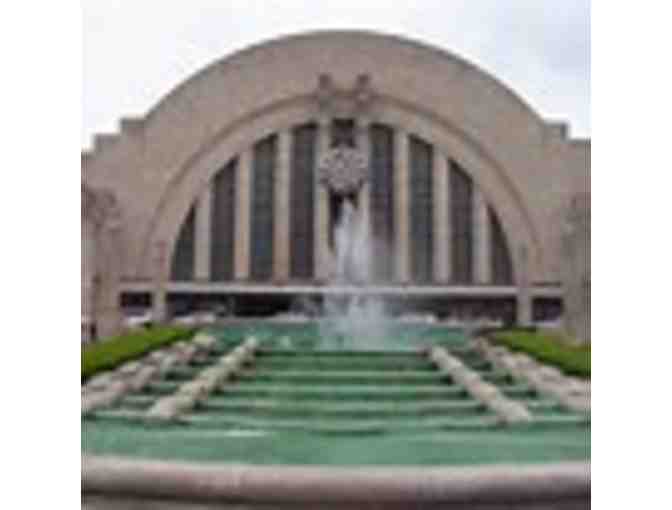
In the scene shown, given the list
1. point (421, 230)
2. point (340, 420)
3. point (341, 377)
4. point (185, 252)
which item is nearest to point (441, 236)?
point (421, 230)

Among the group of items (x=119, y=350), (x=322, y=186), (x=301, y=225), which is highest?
(x=322, y=186)

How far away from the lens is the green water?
432 centimetres

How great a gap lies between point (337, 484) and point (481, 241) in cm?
2529

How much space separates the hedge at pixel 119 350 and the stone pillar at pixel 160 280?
51.9ft

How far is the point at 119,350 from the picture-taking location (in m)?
9.25

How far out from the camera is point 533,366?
28.6 ft

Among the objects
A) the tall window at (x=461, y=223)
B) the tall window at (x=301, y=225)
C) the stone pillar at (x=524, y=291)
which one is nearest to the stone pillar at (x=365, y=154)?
the tall window at (x=301, y=225)

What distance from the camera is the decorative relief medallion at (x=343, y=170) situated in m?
27.3

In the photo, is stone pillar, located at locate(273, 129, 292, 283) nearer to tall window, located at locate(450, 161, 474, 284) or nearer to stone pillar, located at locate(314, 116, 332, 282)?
stone pillar, located at locate(314, 116, 332, 282)

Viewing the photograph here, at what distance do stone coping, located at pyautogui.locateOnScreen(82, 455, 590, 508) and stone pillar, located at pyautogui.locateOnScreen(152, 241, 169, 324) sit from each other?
2460 cm

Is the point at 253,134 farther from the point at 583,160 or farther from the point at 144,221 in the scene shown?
the point at 583,160

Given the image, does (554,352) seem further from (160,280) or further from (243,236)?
(160,280)
